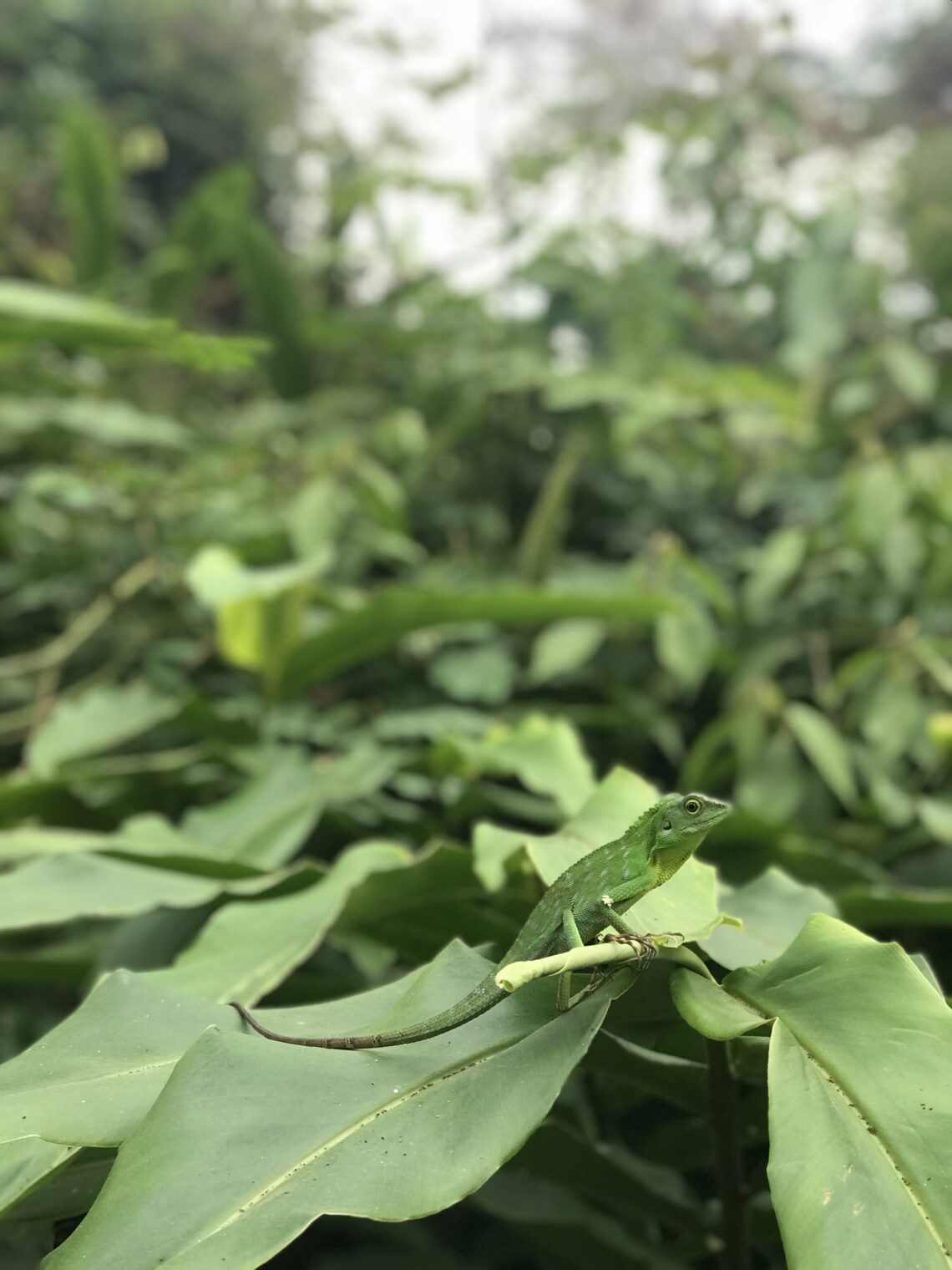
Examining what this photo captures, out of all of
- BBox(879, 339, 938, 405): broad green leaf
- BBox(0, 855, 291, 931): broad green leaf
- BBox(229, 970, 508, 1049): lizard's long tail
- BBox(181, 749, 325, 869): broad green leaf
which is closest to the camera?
BBox(229, 970, 508, 1049): lizard's long tail

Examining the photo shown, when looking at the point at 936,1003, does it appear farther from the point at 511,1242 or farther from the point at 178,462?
the point at 178,462

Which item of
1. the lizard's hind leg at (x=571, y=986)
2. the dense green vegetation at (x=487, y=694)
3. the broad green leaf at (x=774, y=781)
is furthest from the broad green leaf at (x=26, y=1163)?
the broad green leaf at (x=774, y=781)

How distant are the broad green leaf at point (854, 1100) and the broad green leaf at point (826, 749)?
0.87m

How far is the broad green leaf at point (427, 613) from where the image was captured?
1.33 metres

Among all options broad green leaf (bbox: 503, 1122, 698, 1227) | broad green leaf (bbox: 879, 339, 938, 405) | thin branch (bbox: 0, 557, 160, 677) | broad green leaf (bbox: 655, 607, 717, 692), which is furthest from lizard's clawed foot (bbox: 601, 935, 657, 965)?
broad green leaf (bbox: 879, 339, 938, 405)

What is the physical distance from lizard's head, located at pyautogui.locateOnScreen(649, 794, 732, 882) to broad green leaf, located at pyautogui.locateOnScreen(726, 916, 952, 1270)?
0.31 ft

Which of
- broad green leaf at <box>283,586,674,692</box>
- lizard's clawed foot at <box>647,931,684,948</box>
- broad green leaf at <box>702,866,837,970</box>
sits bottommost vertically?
broad green leaf at <box>283,586,674,692</box>

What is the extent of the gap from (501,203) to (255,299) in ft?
2.21

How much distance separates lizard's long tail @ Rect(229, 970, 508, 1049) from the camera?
503mm

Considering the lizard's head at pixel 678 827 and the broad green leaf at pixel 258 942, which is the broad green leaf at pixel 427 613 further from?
the lizard's head at pixel 678 827

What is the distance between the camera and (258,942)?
2.39 feet

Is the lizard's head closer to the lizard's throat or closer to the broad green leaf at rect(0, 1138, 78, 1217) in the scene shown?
the lizard's throat

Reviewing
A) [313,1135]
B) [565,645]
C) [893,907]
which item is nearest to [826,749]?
[565,645]

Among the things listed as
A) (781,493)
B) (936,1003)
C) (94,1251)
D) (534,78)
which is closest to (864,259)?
(781,493)
